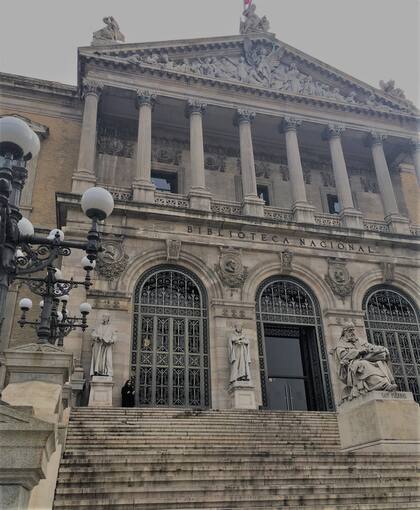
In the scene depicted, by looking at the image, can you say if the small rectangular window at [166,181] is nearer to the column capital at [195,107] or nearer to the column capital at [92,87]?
the column capital at [195,107]

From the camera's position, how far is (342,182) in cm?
2062

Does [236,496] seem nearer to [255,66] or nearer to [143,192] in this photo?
[143,192]

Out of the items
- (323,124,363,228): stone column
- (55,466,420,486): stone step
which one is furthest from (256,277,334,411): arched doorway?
(55,466,420,486): stone step

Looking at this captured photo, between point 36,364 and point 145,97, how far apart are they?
49.2 ft

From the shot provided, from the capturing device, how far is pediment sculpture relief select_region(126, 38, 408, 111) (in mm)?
21156

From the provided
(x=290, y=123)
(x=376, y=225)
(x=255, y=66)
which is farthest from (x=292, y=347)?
(x=255, y=66)

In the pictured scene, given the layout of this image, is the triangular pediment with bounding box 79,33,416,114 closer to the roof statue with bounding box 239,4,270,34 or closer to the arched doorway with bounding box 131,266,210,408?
the roof statue with bounding box 239,4,270,34

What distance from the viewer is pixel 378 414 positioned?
9.27m

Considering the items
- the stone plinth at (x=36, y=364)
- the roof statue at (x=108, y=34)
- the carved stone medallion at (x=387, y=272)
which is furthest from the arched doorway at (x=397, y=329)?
the roof statue at (x=108, y=34)

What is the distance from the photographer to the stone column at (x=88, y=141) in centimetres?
1741

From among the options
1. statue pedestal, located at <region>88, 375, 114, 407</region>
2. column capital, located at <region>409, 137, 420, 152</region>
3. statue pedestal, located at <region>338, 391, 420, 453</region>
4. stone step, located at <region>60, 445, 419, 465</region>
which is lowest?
stone step, located at <region>60, 445, 419, 465</region>

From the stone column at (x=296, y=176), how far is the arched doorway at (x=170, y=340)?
5303 mm

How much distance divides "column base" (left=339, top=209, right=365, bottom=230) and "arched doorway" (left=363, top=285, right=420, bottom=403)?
2.64 metres

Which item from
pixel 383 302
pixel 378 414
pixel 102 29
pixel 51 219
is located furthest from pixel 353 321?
pixel 102 29
